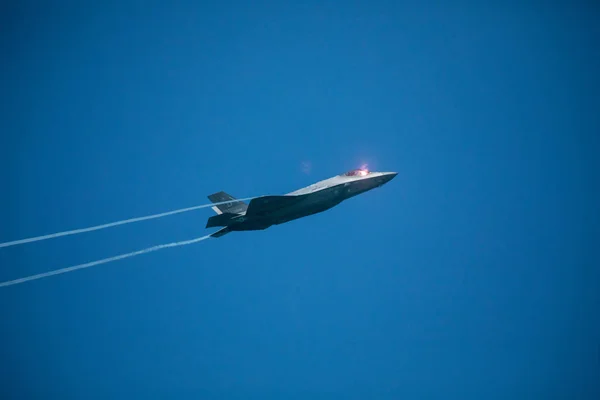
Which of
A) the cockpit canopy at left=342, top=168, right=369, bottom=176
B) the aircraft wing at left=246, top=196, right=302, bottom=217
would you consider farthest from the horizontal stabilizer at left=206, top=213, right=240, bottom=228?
the cockpit canopy at left=342, top=168, right=369, bottom=176

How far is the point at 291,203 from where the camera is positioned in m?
22.8

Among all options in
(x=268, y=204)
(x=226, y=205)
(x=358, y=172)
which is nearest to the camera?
(x=268, y=204)

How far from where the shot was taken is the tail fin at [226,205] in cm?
2458

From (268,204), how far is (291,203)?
1554mm

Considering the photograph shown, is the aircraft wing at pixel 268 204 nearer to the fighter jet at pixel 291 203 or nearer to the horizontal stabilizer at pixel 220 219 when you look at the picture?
the fighter jet at pixel 291 203

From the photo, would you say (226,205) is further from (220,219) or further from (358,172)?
(358,172)

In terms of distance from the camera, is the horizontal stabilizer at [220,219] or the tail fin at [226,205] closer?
the horizontal stabilizer at [220,219]

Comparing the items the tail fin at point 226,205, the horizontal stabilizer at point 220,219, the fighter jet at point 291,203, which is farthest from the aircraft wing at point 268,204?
the tail fin at point 226,205

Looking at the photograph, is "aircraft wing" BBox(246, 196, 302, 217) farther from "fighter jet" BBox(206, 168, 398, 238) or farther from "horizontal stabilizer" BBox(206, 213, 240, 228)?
"horizontal stabilizer" BBox(206, 213, 240, 228)

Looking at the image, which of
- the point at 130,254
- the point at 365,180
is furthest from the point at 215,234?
the point at 365,180

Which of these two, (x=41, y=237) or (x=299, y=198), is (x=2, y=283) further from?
(x=299, y=198)

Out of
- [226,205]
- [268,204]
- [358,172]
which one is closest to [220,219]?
[268,204]

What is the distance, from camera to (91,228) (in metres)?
21.0

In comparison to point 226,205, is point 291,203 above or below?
below
